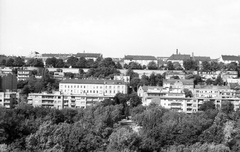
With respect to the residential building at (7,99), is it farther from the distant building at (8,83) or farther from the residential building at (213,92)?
the residential building at (213,92)

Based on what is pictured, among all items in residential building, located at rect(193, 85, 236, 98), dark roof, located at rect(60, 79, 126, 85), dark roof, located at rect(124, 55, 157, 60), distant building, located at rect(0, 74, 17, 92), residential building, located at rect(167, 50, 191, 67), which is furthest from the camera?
dark roof, located at rect(124, 55, 157, 60)

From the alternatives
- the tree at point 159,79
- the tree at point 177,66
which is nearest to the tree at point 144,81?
the tree at point 159,79

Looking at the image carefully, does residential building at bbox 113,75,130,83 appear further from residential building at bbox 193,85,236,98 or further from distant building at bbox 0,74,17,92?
distant building at bbox 0,74,17,92

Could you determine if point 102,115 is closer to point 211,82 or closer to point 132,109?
point 132,109

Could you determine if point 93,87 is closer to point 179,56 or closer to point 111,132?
point 111,132

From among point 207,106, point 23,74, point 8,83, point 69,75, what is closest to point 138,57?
point 69,75

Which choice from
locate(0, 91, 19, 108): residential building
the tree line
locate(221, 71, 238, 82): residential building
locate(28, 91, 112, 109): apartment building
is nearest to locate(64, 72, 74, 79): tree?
locate(28, 91, 112, 109): apartment building
